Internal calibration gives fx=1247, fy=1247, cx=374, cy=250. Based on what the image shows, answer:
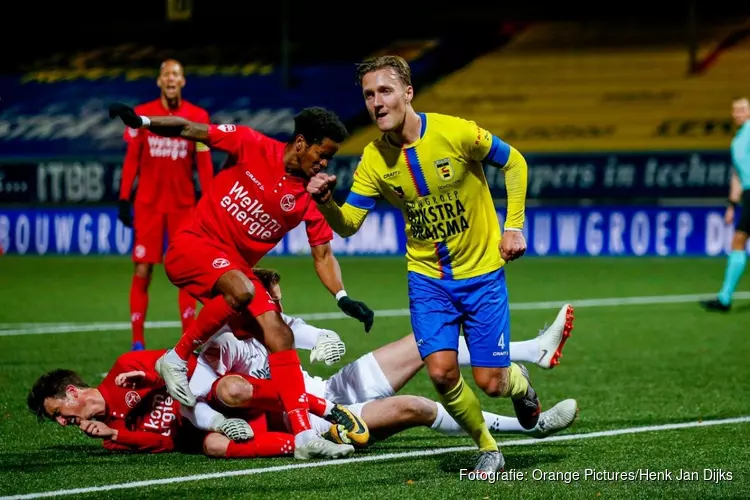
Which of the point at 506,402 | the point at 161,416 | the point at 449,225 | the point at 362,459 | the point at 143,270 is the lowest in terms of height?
the point at 506,402

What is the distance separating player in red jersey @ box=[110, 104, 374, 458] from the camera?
22.1 ft

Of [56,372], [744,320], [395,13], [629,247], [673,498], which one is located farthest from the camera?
[395,13]

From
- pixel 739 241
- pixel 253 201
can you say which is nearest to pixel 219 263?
pixel 253 201

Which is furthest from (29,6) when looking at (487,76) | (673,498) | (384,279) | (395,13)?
(673,498)

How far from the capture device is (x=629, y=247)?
1886 cm

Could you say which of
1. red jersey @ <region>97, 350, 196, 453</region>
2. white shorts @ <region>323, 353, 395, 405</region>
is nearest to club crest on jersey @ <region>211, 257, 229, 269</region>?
red jersey @ <region>97, 350, 196, 453</region>

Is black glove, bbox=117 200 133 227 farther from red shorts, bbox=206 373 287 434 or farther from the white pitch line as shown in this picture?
red shorts, bbox=206 373 287 434

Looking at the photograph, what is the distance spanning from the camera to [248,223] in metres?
7.20

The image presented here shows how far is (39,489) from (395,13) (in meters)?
23.3

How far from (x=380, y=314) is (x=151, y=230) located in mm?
3058

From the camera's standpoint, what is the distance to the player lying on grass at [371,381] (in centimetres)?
643

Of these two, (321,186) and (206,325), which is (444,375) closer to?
(321,186)

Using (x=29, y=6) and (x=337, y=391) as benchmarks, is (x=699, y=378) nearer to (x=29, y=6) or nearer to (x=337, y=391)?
(x=337, y=391)

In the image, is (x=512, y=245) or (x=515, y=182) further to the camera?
(x=515, y=182)
